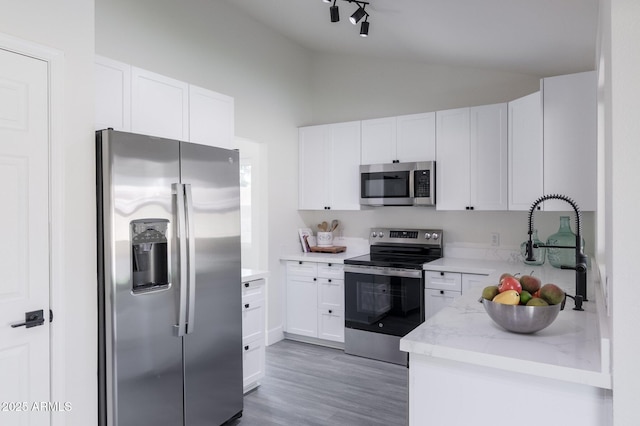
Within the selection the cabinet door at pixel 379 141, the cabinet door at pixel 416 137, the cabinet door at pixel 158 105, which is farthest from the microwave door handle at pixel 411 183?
the cabinet door at pixel 158 105

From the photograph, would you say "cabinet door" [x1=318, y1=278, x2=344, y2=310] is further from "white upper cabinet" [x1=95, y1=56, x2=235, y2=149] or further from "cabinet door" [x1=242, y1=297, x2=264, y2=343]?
"white upper cabinet" [x1=95, y1=56, x2=235, y2=149]

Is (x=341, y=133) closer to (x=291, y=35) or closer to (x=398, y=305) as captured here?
(x=291, y=35)

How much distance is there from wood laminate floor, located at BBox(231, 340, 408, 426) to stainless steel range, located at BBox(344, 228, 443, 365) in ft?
0.53

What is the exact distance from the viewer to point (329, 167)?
4637mm

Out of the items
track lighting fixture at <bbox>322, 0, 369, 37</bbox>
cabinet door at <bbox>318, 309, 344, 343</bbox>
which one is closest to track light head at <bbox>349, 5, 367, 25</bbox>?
track lighting fixture at <bbox>322, 0, 369, 37</bbox>

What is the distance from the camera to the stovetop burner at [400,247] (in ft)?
13.3

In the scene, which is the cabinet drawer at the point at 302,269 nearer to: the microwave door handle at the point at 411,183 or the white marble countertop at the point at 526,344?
the microwave door handle at the point at 411,183

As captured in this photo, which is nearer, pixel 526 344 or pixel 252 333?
pixel 526 344

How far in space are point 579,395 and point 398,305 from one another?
8.16 feet

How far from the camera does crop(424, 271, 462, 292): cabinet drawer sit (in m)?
3.58

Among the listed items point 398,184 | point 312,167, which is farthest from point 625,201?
point 312,167

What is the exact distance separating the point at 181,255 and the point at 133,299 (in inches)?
13.6

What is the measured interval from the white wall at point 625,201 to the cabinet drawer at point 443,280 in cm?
239

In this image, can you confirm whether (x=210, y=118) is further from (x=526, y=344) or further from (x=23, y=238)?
(x=526, y=344)
